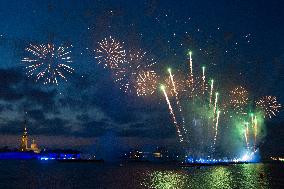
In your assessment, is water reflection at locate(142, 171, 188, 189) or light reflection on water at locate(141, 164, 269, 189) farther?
light reflection on water at locate(141, 164, 269, 189)

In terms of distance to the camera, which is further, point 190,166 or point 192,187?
point 190,166

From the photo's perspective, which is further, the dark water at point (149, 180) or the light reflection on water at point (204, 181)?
the dark water at point (149, 180)

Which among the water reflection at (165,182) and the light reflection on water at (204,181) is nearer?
the water reflection at (165,182)

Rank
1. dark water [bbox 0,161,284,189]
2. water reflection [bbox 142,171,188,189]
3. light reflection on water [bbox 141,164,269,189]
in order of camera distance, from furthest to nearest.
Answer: dark water [bbox 0,161,284,189]
light reflection on water [bbox 141,164,269,189]
water reflection [bbox 142,171,188,189]

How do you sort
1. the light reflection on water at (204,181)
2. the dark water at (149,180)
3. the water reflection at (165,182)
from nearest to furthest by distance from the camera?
the water reflection at (165,182)
the light reflection on water at (204,181)
the dark water at (149,180)

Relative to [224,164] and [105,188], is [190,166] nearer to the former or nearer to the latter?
[224,164]

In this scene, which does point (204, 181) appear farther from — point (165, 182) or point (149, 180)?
point (149, 180)

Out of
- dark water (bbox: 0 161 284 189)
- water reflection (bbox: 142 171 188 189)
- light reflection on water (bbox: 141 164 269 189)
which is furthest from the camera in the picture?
dark water (bbox: 0 161 284 189)

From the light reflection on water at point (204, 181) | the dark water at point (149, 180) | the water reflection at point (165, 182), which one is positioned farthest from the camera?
the dark water at point (149, 180)

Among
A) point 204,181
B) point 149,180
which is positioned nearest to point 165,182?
point 204,181

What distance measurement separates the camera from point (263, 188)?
3108 inches

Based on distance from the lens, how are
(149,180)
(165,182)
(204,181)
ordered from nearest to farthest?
1. (165,182)
2. (204,181)
3. (149,180)

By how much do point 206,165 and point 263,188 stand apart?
277ft

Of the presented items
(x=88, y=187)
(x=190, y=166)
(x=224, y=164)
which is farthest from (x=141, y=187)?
(x=224, y=164)
